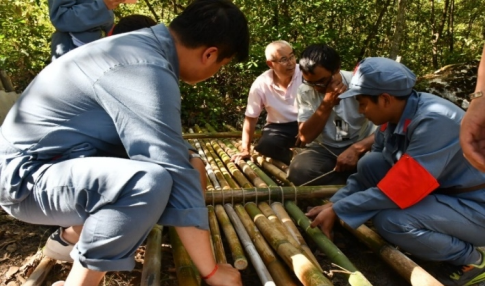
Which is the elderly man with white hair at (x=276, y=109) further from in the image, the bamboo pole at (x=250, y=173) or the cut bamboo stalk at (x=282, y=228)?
the cut bamboo stalk at (x=282, y=228)

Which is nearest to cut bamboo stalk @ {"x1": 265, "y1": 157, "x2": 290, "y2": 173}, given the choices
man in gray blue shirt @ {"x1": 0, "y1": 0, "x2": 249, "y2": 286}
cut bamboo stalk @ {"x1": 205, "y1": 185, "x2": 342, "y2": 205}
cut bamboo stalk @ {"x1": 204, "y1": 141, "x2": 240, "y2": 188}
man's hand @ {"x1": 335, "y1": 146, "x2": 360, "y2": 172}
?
cut bamboo stalk @ {"x1": 204, "y1": 141, "x2": 240, "y2": 188}

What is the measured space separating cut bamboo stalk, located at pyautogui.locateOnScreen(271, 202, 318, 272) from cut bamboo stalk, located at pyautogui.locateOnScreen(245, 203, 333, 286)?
0.40ft

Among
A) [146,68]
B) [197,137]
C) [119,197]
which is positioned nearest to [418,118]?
[146,68]

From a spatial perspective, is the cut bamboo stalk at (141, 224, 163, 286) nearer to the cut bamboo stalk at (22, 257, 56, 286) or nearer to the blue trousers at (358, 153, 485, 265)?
the cut bamboo stalk at (22, 257, 56, 286)

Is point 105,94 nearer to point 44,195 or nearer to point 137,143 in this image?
point 137,143

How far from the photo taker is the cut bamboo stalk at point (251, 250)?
170 cm

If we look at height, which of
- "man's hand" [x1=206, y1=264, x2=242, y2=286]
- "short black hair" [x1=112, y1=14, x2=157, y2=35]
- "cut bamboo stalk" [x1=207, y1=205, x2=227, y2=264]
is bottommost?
"cut bamboo stalk" [x1=207, y1=205, x2=227, y2=264]

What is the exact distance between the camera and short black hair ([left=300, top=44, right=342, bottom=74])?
2885mm

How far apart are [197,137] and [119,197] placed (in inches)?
137

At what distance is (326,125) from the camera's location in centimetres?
330

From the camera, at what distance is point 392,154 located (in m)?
2.31

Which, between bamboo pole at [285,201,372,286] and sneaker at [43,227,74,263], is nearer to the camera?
bamboo pole at [285,201,372,286]

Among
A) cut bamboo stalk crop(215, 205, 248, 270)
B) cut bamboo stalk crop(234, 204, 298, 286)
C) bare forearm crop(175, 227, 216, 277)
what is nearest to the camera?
bare forearm crop(175, 227, 216, 277)

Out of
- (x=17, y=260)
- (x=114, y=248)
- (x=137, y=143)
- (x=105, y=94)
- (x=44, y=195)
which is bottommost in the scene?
(x=17, y=260)
